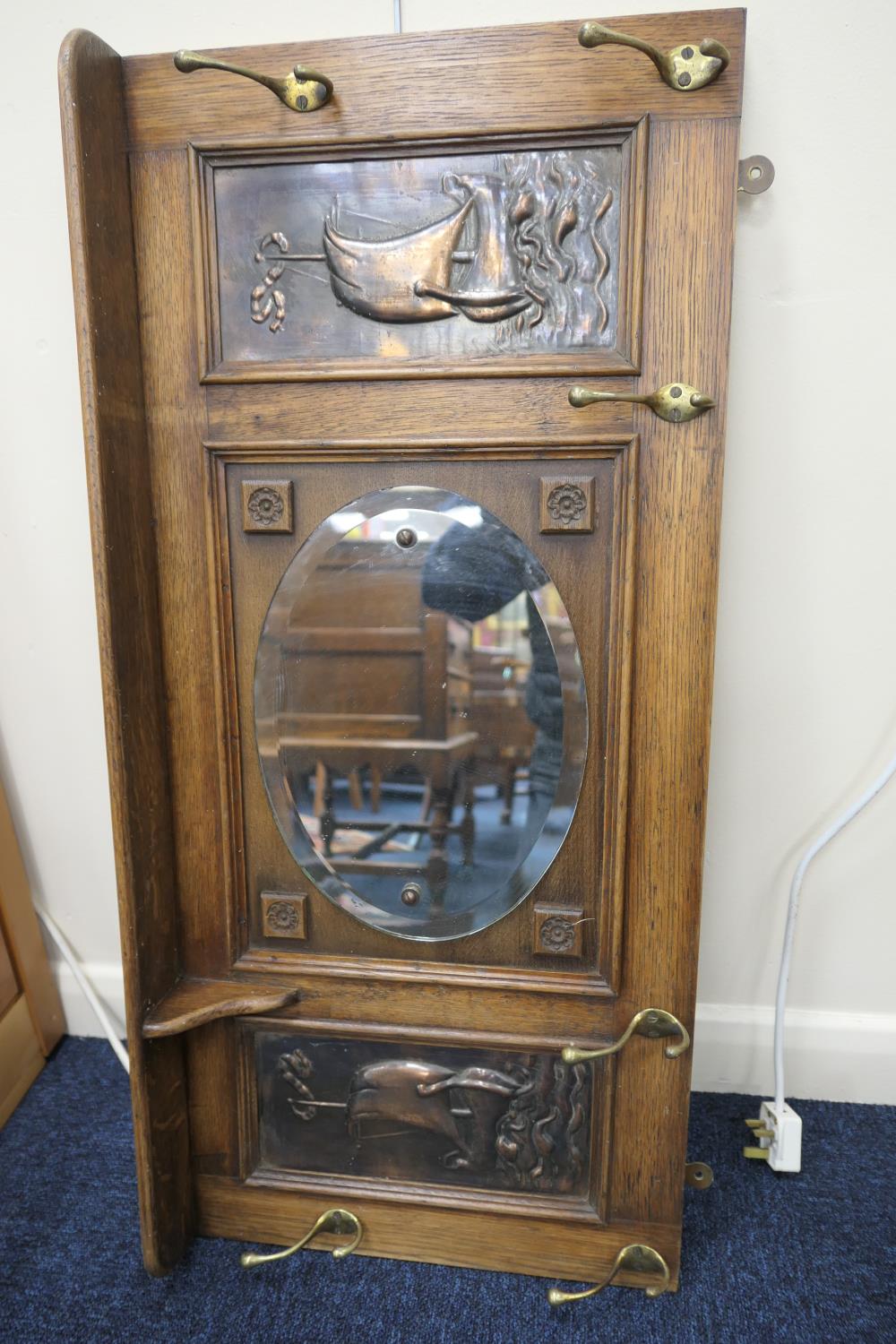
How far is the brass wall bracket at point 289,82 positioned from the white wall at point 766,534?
34 centimetres

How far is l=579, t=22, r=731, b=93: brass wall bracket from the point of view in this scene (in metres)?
0.81

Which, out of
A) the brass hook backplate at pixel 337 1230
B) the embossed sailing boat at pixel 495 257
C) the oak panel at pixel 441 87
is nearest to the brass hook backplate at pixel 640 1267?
the brass hook backplate at pixel 337 1230

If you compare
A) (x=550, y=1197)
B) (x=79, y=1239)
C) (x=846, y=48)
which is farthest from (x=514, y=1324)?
(x=846, y=48)

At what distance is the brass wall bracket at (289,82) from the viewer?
850 mm

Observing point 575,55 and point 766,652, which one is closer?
point 575,55

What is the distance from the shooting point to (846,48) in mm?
1078

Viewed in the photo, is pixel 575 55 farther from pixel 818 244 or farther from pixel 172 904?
pixel 172 904

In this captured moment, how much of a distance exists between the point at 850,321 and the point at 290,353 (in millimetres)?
770

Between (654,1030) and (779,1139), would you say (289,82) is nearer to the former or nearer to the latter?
(654,1030)

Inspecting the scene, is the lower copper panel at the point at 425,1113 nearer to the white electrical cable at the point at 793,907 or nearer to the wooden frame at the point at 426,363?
the white electrical cable at the point at 793,907

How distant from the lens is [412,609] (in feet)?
3.29

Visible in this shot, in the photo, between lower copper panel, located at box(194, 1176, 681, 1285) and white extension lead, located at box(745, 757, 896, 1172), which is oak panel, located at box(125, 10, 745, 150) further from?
lower copper panel, located at box(194, 1176, 681, 1285)

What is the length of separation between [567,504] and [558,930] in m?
0.52

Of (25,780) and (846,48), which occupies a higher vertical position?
(846,48)
